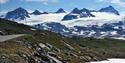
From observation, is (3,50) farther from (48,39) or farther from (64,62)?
(48,39)

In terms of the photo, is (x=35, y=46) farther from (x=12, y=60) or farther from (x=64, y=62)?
(x=12, y=60)

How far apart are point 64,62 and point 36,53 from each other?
28.2 ft

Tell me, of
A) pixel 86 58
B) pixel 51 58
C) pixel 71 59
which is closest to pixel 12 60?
pixel 51 58

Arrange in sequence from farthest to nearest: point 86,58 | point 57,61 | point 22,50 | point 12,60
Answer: point 86,58 → point 57,61 → point 22,50 → point 12,60

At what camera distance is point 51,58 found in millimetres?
65938

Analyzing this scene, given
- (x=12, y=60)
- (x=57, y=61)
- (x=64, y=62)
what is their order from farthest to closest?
(x=64, y=62) < (x=57, y=61) < (x=12, y=60)

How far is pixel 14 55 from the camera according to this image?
57.0m

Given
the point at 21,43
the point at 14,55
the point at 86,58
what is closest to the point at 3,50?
the point at 14,55

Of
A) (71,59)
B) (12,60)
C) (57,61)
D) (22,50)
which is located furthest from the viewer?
(71,59)

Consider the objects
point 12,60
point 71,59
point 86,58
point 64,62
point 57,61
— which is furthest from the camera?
point 86,58

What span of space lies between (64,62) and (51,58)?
614 cm

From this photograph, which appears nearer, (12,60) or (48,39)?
(12,60)

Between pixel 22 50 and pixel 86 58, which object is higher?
pixel 22 50

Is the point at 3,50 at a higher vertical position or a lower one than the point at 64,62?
higher
